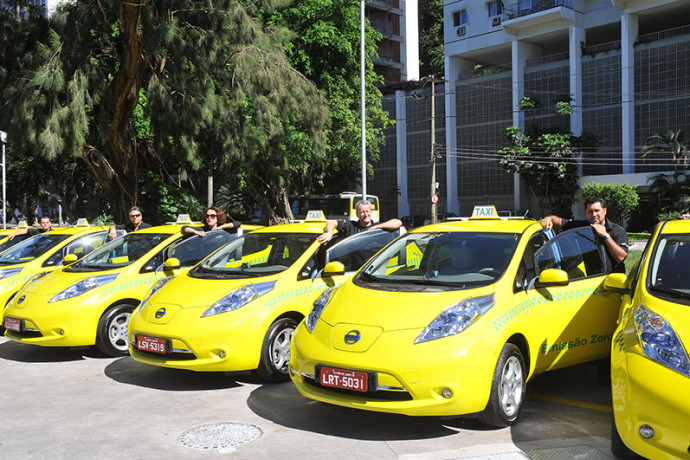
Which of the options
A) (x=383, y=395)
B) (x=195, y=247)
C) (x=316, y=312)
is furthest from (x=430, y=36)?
(x=383, y=395)

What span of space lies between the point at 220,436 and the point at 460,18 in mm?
46810

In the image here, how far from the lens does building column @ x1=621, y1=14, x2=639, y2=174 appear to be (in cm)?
3850

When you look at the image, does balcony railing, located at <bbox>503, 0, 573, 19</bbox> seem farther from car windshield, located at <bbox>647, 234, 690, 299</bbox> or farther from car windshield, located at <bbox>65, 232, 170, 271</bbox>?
car windshield, located at <bbox>647, 234, 690, 299</bbox>

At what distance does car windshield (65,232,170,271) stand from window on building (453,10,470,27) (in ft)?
139

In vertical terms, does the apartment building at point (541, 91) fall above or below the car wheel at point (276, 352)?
above

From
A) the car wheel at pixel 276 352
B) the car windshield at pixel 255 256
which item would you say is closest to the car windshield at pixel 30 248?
the car windshield at pixel 255 256

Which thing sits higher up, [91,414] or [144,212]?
[144,212]

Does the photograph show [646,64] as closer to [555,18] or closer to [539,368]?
[555,18]

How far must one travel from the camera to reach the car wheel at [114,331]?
7.37 m

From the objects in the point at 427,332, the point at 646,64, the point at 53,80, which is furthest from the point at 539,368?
the point at 646,64

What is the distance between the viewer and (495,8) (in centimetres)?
4547

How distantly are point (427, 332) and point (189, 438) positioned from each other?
1882 millimetres

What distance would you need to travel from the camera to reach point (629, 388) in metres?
3.63

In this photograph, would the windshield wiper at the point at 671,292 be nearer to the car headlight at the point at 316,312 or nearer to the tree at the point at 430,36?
the car headlight at the point at 316,312
